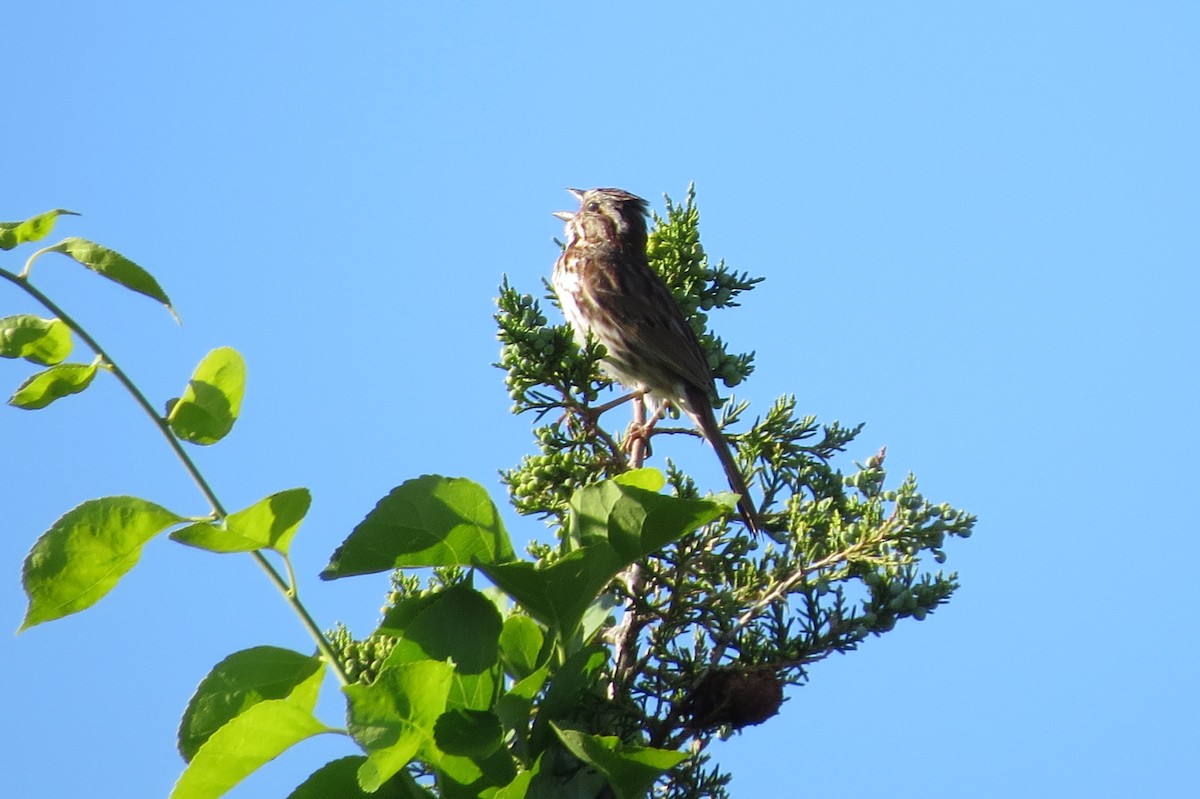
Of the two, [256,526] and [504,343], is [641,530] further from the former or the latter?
[504,343]

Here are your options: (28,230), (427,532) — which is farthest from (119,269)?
(427,532)

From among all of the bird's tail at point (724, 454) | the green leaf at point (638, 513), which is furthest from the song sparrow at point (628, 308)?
the green leaf at point (638, 513)

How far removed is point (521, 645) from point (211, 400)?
0.63 metres

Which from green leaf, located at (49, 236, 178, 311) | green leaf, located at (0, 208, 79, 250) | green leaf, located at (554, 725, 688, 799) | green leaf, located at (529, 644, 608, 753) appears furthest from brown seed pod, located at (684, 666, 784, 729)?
green leaf, located at (0, 208, 79, 250)

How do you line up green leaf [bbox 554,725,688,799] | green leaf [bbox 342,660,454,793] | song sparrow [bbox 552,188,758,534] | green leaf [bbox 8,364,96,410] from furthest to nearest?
song sparrow [bbox 552,188,758,534] → green leaf [bbox 8,364,96,410] → green leaf [bbox 554,725,688,799] → green leaf [bbox 342,660,454,793]

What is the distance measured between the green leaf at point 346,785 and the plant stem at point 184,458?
0.12 m

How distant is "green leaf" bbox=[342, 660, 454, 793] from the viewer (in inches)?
68.9

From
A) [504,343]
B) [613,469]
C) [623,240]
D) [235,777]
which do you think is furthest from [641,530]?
[623,240]

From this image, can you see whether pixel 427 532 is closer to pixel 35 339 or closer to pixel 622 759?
pixel 622 759

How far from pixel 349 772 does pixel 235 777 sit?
162mm

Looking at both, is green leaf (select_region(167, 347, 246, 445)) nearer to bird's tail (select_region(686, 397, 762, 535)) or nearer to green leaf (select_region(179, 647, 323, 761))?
green leaf (select_region(179, 647, 323, 761))

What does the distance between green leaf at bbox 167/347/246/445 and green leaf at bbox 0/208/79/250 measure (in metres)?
0.30

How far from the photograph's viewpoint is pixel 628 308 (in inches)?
221

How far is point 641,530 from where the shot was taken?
2020 mm
